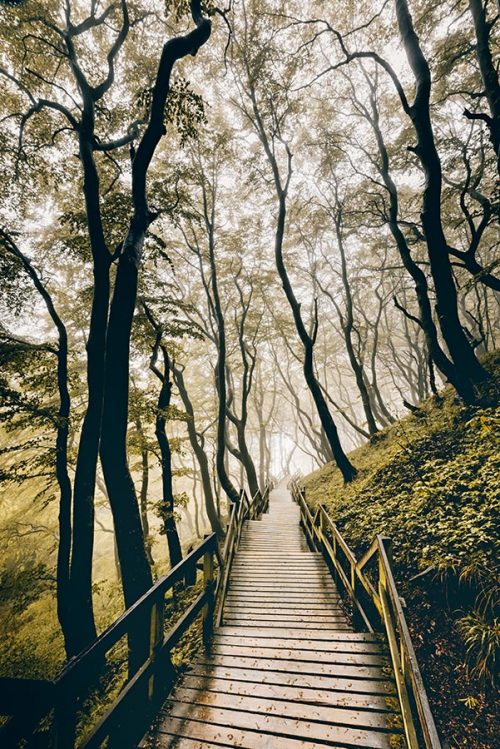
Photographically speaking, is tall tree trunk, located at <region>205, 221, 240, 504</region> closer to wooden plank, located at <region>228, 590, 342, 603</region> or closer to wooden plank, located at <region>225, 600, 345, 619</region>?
wooden plank, located at <region>228, 590, 342, 603</region>

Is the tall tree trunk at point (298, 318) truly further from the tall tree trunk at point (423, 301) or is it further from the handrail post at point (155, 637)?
the handrail post at point (155, 637)

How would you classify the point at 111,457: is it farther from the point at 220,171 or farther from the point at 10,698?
the point at 220,171

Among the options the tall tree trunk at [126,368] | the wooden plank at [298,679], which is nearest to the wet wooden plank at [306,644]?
the wooden plank at [298,679]

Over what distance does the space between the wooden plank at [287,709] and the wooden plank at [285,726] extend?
1.4 inches

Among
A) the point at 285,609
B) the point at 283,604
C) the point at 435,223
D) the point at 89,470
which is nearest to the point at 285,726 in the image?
the point at 285,609

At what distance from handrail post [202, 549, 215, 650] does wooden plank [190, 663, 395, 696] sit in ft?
1.37

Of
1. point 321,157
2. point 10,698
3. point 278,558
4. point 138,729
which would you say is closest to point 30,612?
point 278,558

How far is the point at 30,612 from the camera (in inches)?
522

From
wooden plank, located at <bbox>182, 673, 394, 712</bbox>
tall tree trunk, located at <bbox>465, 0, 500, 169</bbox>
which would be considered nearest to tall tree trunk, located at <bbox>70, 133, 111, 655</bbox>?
wooden plank, located at <bbox>182, 673, 394, 712</bbox>

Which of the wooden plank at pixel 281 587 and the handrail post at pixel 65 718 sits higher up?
the handrail post at pixel 65 718

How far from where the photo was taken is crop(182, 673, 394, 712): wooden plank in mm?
3010

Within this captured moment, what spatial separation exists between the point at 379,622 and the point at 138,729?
3.38 meters

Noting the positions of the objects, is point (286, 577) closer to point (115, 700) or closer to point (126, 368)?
point (115, 700)

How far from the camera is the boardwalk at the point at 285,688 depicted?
278 cm
